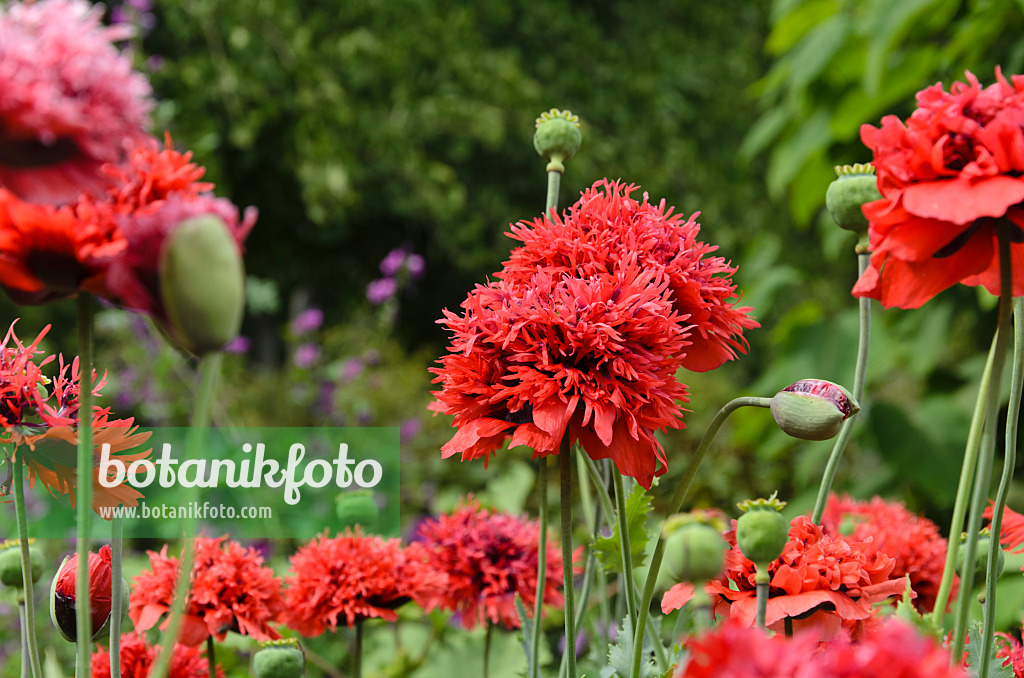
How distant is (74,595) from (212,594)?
117 mm

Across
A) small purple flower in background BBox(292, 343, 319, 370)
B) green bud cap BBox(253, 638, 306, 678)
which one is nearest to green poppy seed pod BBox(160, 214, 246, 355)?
green bud cap BBox(253, 638, 306, 678)

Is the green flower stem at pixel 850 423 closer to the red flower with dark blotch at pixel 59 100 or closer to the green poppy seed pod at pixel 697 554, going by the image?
the green poppy seed pod at pixel 697 554

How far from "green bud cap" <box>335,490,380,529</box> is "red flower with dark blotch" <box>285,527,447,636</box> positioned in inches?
0.6

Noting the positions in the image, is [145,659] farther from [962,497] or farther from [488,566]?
[962,497]

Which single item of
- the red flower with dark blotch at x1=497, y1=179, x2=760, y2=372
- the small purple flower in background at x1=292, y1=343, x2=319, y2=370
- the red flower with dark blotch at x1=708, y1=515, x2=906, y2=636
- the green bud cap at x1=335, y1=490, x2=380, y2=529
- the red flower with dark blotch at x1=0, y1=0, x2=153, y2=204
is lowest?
the red flower with dark blotch at x1=708, y1=515, x2=906, y2=636

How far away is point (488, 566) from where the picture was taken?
0.54m

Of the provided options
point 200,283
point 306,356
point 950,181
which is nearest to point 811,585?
point 950,181

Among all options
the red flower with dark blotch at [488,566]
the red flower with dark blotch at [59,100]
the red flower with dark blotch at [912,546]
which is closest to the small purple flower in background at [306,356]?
the red flower with dark blotch at [488,566]

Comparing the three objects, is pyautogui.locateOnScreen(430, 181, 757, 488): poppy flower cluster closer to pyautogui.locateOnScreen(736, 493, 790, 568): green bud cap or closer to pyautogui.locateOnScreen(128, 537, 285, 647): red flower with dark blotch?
pyautogui.locateOnScreen(736, 493, 790, 568): green bud cap

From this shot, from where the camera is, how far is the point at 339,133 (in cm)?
299

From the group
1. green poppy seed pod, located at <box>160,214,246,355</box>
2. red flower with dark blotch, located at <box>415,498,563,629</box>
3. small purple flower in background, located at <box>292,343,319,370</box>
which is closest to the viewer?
green poppy seed pod, located at <box>160,214,246,355</box>

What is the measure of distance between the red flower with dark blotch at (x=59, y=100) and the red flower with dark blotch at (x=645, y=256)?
20cm

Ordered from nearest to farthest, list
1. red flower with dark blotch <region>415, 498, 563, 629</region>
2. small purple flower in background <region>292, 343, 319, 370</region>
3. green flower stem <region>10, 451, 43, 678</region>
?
green flower stem <region>10, 451, 43, 678</region> < red flower with dark blotch <region>415, 498, 563, 629</region> < small purple flower in background <region>292, 343, 319, 370</region>

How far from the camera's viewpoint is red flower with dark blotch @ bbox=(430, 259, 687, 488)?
339 millimetres
